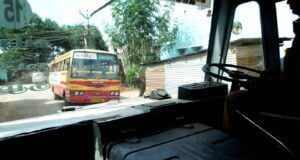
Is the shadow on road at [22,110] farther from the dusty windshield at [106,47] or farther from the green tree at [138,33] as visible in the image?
the green tree at [138,33]

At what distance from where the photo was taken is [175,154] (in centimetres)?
139

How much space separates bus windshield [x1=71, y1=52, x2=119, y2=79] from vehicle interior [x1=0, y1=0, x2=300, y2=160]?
382 cm

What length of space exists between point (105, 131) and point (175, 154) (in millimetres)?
491

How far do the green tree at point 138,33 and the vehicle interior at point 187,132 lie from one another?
2.33 metres

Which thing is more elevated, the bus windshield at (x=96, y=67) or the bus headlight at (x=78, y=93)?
the bus windshield at (x=96, y=67)

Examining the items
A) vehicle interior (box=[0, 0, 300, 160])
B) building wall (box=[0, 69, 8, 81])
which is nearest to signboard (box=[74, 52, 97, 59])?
building wall (box=[0, 69, 8, 81])

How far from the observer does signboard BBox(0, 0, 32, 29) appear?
201 centimetres

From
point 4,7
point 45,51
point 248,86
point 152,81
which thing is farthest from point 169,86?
point 4,7

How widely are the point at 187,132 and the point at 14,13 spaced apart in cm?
156

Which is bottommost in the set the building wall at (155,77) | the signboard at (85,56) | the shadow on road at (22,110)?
the shadow on road at (22,110)

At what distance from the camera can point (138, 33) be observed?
14.1ft

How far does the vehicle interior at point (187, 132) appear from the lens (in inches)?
56.7

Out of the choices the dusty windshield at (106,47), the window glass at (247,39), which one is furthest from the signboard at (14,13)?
the window glass at (247,39)

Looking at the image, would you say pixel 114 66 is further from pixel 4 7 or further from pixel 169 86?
pixel 4 7
